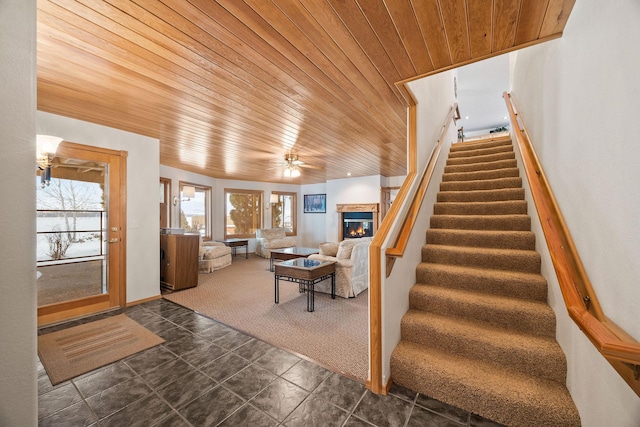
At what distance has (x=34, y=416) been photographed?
0.78 meters

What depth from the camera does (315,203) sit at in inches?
370

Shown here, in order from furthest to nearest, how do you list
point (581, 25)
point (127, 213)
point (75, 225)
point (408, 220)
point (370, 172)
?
1. point (370, 172)
2. point (127, 213)
3. point (75, 225)
4. point (408, 220)
5. point (581, 25)

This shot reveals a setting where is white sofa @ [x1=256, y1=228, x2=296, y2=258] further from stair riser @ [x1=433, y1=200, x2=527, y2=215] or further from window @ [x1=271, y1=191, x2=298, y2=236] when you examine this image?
stair riser @ [x1=433, y1=200, x2=527, y2=215]

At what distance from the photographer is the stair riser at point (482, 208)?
2.84m

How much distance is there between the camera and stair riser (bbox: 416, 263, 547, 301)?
2.01 meters

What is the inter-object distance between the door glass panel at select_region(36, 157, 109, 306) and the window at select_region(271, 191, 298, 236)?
6.02 m

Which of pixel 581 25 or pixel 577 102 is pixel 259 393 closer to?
pixel 577 102

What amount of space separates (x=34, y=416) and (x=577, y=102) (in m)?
2.78

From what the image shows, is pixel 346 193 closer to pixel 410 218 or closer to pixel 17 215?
pixel 410 218

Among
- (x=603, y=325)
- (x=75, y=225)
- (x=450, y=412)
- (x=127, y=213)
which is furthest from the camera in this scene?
(x=127, y=213)

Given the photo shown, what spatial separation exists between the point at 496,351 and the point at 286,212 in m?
8.34

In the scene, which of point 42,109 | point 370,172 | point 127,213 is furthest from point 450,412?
point 370,172

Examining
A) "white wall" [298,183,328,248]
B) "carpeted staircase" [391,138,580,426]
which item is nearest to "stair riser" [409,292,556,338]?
"carpeted staircase" [391,138,580,426]

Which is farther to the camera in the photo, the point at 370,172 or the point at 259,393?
the point at 370,172
